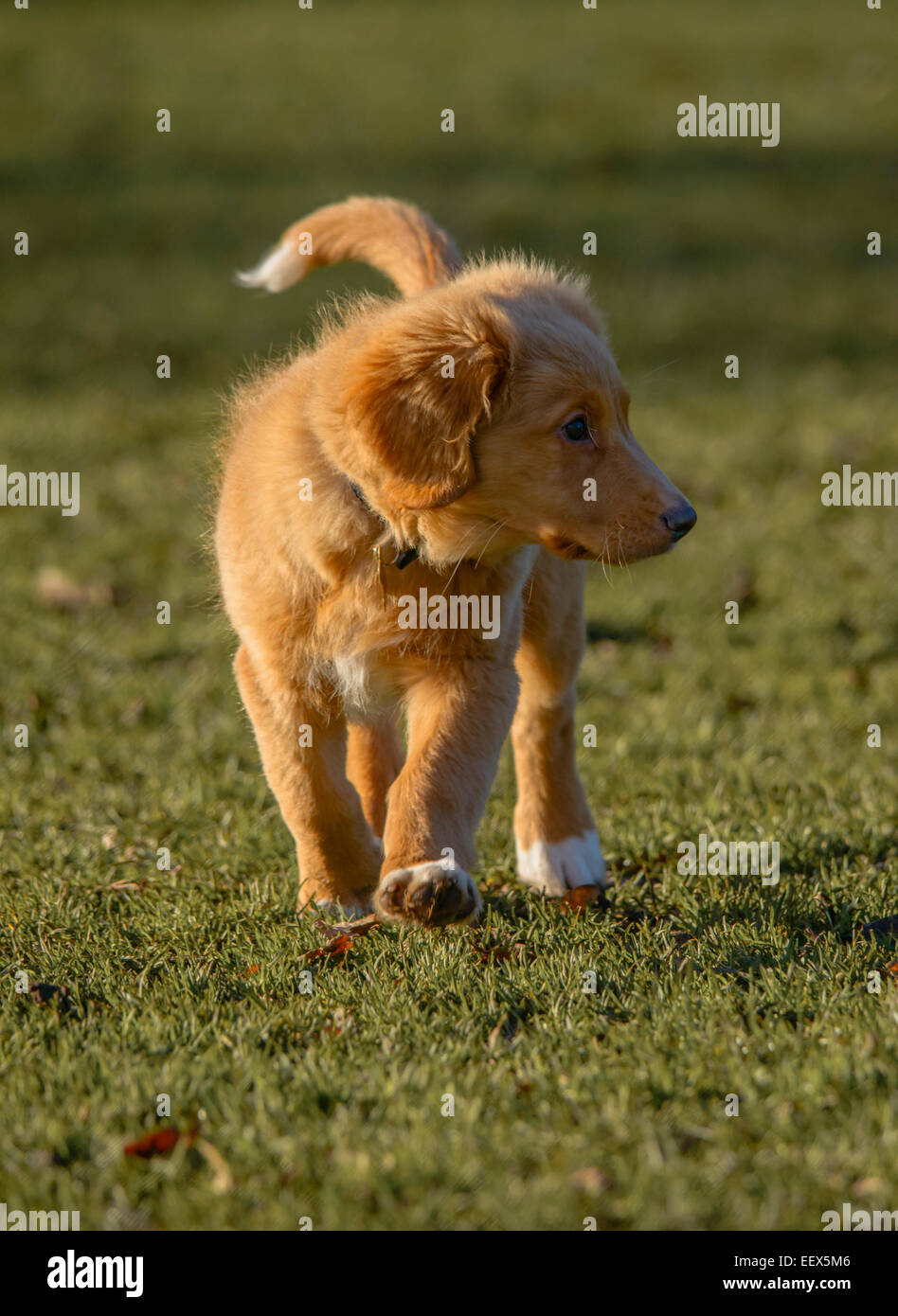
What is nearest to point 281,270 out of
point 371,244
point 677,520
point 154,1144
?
point 371,244

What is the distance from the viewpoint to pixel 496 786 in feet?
16.8

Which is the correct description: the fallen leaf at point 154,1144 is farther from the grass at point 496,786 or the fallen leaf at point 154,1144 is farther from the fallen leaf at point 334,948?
the fallen leaf at point 334,948

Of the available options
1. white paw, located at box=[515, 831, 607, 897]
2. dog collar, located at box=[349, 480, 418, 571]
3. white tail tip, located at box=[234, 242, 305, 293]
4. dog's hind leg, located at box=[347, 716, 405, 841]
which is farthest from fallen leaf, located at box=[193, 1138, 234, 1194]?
white tail tip, located at box=[234, 242, 305, 293]

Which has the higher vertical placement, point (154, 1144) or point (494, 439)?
point (494, 439)

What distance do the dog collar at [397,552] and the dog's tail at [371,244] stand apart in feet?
3.41

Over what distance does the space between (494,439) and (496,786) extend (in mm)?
1902

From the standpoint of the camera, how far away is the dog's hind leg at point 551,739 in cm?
429

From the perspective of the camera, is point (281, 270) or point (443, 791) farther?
point (281, 270)

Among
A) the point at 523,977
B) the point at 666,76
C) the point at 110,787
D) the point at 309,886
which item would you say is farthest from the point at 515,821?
the point at 666,76

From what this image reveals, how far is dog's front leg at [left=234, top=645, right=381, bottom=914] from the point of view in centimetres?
387

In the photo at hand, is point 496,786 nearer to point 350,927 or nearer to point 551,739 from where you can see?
point 551,739

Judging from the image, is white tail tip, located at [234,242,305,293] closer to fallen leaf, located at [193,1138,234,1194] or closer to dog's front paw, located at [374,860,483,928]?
dog's front paw, located at [374,860,483,928]

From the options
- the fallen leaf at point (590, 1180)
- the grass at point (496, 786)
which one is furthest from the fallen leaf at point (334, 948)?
the fallen leaf at point (590, 1180)

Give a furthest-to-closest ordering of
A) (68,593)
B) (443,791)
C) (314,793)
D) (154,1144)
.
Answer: (68,593)
(314,793)
(443,791)
(154,1144)
